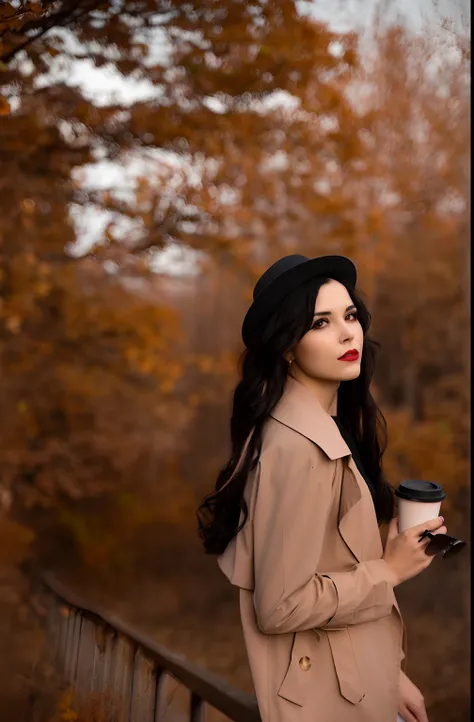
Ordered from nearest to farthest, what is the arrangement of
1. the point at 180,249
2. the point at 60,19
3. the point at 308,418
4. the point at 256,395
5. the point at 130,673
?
1. the point at 308,418
2. the point at 256,395
3. the point at 60,19
4. the point at 130,673
5. the point at 180,249

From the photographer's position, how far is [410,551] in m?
1.58

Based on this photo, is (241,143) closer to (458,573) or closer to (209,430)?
(458,573)

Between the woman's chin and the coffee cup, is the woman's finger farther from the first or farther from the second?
the woman's chin

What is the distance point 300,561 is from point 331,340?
Answer: 54 centimetres

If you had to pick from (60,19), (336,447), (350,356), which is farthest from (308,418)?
(60,19)

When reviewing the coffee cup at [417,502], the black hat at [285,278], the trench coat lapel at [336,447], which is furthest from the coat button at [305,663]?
the black hat at [285,278]

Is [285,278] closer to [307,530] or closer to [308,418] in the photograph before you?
[308,418]

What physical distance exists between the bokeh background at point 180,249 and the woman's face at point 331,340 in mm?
989

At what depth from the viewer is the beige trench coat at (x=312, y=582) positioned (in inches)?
58.6

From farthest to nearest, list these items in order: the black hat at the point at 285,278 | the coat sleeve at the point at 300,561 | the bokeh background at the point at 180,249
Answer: the bokeh background at the point at 180,249
the black hat at the point at 285,278
the coat sleeve at the point at 300,561

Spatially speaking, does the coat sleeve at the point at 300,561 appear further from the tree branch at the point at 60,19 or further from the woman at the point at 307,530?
Result: the tree branch at the point at 60,19

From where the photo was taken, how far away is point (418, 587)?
7.28 m

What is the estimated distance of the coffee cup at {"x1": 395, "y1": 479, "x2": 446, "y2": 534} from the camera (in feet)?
5.11

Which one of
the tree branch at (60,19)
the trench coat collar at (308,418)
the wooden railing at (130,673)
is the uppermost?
the tree branch at (60,19)
